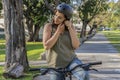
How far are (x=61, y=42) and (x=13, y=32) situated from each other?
8.34m

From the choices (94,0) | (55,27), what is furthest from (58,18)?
(94,0)

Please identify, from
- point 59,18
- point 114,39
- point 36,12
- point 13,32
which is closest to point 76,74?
point 59,18

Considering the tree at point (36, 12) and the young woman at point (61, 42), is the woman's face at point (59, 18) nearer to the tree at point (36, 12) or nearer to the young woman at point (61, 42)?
the young woman at point (61, 42)

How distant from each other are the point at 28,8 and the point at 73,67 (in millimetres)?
40052

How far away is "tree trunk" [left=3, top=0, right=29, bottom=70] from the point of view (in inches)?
511

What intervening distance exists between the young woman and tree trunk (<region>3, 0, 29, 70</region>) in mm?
8155

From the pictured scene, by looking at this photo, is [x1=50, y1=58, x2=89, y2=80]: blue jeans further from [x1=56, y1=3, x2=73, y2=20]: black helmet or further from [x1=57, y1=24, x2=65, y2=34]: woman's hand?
[x1=56, y1=3, x2=73, y2=20]: black helmet

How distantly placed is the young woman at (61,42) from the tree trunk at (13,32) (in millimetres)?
8155

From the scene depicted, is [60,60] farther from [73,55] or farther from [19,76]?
[19,76]

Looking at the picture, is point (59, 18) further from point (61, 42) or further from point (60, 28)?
point (61, 42)

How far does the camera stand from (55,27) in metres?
5.01

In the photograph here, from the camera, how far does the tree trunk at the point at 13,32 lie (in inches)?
511

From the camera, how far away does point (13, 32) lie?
13.1 metres

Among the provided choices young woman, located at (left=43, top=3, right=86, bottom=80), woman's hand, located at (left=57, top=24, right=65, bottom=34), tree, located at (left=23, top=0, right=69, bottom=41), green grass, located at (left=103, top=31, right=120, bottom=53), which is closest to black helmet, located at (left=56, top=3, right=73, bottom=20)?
young woman, located at (left=43, top=3, right=86, bottom=80)
